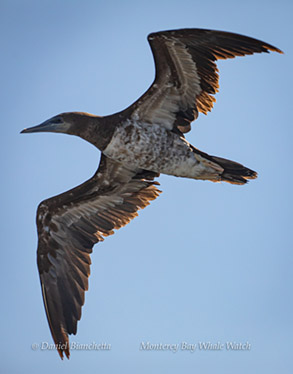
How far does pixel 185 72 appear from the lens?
8.84 metres

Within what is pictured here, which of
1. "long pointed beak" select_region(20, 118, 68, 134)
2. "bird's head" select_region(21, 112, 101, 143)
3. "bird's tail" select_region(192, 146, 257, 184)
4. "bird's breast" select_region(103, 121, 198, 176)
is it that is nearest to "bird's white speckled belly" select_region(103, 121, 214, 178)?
"bird's breast" select_region(103, 121, 198, 176)

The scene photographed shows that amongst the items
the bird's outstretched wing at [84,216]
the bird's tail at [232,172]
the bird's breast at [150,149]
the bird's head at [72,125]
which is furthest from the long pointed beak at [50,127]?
the bird's tail at [232,172]

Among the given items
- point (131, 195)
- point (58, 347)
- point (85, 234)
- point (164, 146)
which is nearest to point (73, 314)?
point (58, 347)

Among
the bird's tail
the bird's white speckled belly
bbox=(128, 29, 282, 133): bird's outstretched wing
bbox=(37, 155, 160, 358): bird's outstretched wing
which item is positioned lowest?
bbox=(37, 155, 160, 358): bird's outstretched wing

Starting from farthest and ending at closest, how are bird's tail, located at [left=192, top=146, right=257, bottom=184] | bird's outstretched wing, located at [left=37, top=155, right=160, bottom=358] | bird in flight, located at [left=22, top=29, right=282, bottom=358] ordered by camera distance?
bird's outstretched wing, located at [left=37, top=155, right=160, bottom=358], bird's tail, located at [left=192, top=146, right=257, bottom=184], bird in flight, located at [left=22, top=29, right=282, bottom=358]

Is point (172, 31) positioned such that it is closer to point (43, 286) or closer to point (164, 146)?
point (164, 146)

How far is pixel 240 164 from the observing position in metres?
9.07

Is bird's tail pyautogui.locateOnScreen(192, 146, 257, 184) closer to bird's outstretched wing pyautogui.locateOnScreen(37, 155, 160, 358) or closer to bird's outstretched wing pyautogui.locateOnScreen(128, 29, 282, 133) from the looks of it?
bird's outstretched wing pyautogui.locateOnScreen(128, 29, 282, 133)

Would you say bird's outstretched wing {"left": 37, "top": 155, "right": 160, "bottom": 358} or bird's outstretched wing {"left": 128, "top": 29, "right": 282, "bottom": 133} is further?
bird's outstretched wing {"left": 37, "top": 155, "right": 160, "bottom": 358}

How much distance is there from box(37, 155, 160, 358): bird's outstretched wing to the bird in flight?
0.01 m

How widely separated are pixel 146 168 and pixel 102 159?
0.86 m

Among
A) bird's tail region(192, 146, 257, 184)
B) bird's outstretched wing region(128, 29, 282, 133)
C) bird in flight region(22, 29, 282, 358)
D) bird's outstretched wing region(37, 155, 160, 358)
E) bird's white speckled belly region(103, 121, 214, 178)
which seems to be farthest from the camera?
bird's outstretched wing region(37, 155, 160, 358)

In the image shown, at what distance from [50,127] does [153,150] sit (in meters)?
1.37

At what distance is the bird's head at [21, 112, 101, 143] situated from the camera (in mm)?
8812
